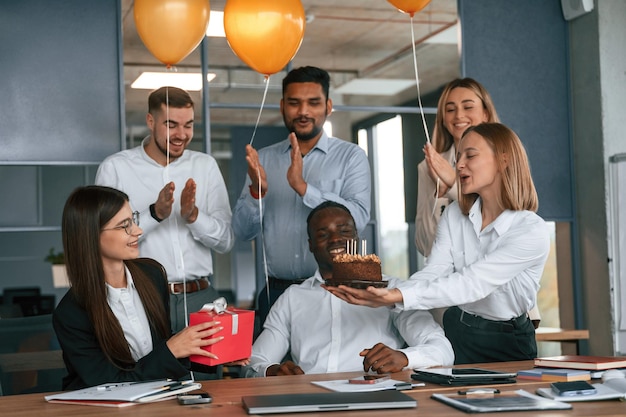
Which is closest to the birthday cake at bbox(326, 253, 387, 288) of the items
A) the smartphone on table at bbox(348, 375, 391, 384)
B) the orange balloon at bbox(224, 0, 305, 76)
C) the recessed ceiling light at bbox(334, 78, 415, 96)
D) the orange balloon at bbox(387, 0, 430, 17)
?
the smartphone on table at bbox(348, 375, 391, 384)

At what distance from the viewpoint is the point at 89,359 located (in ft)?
7.91

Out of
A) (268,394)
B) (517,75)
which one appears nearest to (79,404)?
(268,394)

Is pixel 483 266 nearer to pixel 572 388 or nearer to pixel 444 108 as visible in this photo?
pixel 572 388

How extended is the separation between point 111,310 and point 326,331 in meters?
0.82

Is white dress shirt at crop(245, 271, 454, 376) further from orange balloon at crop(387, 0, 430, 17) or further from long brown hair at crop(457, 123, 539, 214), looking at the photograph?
orange balloon at crop(387, 0, 430, 17)

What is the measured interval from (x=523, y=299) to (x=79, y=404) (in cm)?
150

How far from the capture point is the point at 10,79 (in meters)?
4.24

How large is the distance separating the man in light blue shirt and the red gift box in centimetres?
106

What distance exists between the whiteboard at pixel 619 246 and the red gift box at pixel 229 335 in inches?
127

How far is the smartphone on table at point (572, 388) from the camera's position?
6.51 ft

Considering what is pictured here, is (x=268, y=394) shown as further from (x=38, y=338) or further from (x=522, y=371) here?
(x=38, y=338)

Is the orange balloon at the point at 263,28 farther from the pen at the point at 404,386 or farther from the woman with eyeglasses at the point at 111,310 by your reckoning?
the pen at the point at 404,386

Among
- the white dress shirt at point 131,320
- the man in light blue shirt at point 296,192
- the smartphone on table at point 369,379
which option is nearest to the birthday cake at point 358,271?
the smartphone on table at point 369,379

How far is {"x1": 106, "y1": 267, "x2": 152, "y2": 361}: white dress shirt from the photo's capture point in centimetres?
257
